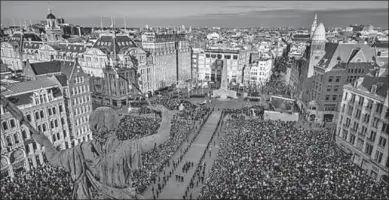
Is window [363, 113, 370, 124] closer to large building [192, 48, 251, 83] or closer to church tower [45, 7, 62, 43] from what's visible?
large building [192, 48, 251, 83]

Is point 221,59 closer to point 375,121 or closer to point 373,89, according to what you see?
point 373,89

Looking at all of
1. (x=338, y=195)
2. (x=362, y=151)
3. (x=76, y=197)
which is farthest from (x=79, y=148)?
(x=362, y=151)

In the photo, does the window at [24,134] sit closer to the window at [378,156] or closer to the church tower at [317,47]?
the window at [378,156]

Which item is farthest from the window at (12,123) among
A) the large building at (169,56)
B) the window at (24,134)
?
the large building at (169,56)

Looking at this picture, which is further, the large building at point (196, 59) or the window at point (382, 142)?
the large building at point (196, 59)

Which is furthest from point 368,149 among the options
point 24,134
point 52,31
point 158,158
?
point 52,31
